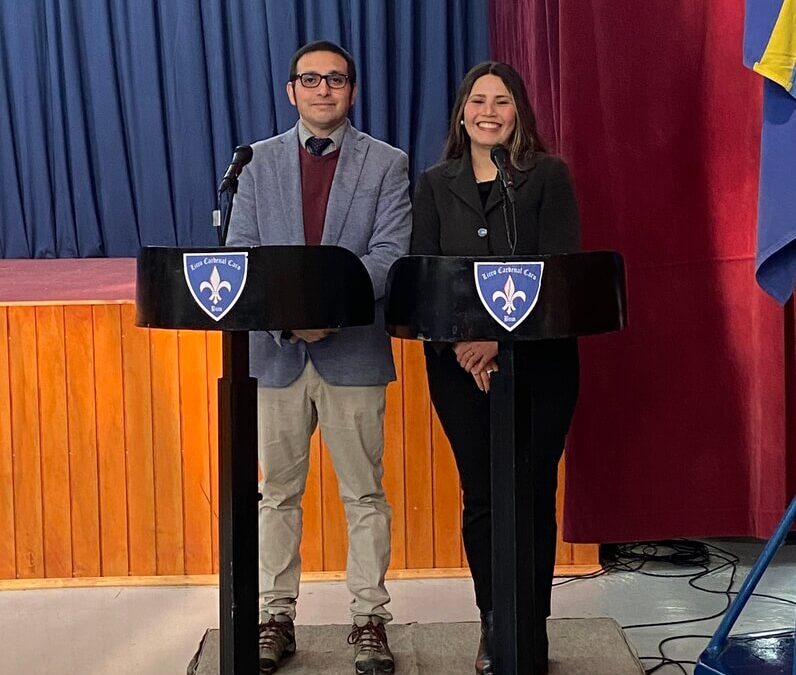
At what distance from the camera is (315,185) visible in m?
2.34

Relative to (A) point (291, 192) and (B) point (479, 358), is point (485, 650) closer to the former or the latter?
(B) point (479, 358)

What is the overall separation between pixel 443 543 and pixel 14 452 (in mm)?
1186

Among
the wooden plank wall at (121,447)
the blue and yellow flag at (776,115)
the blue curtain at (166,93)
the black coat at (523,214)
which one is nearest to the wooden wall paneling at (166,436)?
the wooden plank wall at (121,447)

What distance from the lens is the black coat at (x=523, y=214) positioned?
2.13 metres

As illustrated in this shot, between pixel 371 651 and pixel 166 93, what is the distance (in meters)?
5.05

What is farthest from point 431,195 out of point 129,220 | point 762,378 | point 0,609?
point 129,220

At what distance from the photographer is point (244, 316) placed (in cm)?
171

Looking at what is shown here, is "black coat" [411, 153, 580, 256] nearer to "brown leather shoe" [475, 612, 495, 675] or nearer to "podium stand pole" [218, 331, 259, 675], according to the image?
"podium stand pole" [218, 331, 259, 675]

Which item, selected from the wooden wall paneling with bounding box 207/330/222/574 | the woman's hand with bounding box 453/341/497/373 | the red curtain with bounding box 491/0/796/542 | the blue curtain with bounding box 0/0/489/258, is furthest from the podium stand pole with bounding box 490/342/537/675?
the blue curtain with bounding box 0/0/489/258

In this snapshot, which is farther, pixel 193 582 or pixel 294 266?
pixel 193 582

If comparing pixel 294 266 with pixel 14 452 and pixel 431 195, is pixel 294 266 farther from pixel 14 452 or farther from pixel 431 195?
pixel 14 452

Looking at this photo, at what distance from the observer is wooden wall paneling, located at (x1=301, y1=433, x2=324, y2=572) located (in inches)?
121

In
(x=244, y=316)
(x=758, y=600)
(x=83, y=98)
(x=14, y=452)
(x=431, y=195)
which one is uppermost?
(x=83, y=98)

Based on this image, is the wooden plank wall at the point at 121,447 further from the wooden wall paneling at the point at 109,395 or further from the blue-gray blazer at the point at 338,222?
the blue-gray blazer at the point at 338,222
